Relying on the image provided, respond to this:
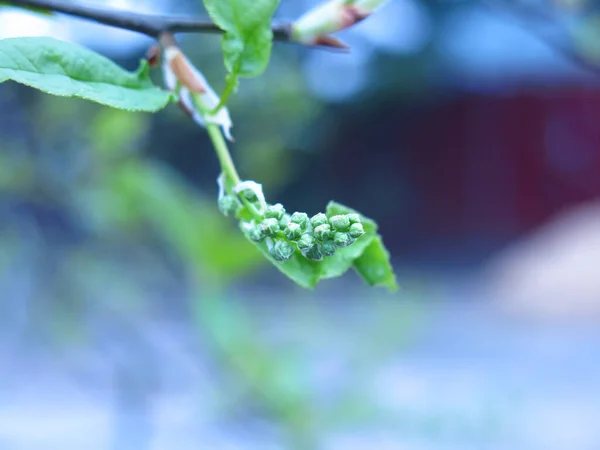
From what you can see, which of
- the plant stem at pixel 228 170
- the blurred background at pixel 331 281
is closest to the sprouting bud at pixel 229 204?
the plant stem at pixel 228 170

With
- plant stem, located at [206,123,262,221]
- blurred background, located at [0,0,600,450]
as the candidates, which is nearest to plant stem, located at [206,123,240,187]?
plant stem, located at [206,123,262,221]

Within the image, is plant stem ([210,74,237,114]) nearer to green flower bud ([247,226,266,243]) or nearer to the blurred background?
green flower bud ([247,226,266,243])

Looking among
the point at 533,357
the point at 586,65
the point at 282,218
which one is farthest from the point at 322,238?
the point at 533,357

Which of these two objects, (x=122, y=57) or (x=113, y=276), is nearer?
(x=113, y=276)

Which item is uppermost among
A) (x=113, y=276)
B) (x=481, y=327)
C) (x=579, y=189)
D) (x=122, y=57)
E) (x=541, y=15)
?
(x=579, y=189)

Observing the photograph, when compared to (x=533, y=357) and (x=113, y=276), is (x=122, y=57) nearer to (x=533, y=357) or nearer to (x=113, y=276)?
(x=533, y=357)

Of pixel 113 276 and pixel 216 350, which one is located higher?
pixel 113 276

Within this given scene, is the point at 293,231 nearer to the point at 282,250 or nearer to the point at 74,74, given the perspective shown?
the point at 282,250

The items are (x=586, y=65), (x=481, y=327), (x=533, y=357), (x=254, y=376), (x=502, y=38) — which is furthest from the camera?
(x=502, y=38)
